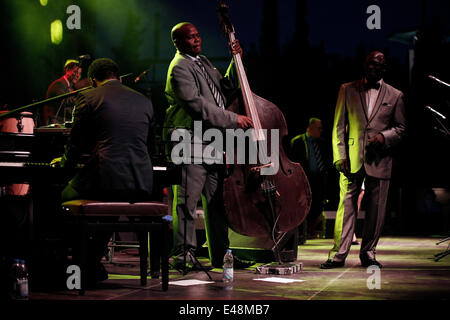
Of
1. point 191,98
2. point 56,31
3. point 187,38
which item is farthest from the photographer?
point 56,31

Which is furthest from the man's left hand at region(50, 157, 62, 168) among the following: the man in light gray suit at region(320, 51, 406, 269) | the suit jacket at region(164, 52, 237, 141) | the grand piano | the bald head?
the man in light gray suit at region(320, 51, 406, 269)

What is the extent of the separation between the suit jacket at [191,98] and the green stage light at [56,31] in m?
4.54

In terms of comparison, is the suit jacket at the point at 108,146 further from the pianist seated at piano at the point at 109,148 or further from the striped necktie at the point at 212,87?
the striped necktie at the point at 212,87

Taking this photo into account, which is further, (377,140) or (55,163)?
(377,140)

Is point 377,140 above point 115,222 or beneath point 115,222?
above

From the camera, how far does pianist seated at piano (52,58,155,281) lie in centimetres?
380

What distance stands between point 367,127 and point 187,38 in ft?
5.78

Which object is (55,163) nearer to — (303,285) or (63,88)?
(303,285)

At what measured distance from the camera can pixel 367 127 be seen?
5188mm

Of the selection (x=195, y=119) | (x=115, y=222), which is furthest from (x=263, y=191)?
(x=115, y=222)

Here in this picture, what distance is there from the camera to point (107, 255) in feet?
18.8

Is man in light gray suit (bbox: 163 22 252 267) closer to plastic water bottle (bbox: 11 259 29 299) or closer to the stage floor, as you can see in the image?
the stage floor
